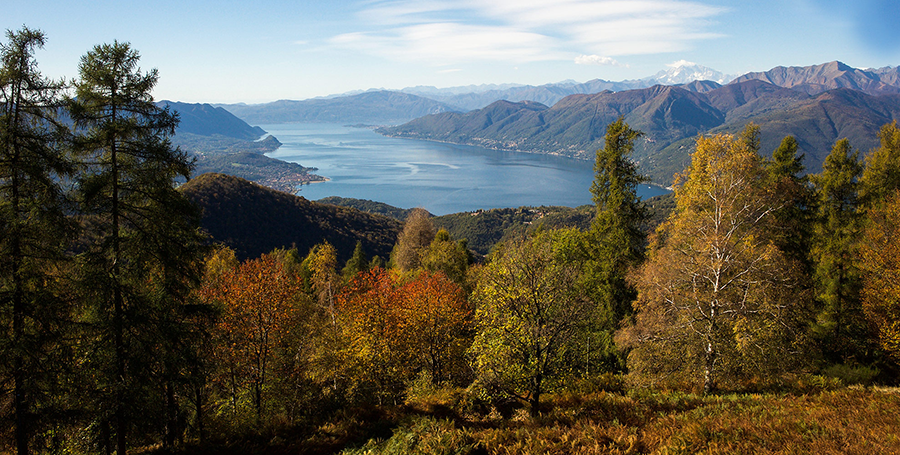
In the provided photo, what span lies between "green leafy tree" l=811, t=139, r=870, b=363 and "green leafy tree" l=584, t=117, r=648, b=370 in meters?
7.07

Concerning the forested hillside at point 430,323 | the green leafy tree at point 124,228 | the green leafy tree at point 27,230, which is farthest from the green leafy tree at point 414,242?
the green leafy tree at point 27,230

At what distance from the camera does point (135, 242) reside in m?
8.95

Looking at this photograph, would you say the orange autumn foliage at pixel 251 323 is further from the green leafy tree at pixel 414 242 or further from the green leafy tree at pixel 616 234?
the green leafy tree at pixel 414 242

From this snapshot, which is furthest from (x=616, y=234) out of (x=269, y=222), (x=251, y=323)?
(x=269, y=222)

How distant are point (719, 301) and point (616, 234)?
7.37 metres

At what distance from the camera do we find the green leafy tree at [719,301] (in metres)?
10.4

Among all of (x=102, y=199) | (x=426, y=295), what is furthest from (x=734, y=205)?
(x=102, y=199)

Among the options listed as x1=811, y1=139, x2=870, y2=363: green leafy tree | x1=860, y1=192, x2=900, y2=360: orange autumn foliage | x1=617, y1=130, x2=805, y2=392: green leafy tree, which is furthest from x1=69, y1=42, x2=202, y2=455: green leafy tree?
x1=811, y1=139, x2=870, y2=363: green leafy tree

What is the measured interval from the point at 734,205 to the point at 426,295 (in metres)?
10.6

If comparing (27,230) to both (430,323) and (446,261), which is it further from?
(446,261)

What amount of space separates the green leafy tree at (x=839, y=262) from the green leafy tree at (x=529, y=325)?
502 inches

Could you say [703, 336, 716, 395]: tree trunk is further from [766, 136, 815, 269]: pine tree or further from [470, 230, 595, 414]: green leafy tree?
[766, 136, 815, 269]: pine tree

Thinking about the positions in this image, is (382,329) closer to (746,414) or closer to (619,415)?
(619,415)

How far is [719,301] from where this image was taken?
10.9 meters
